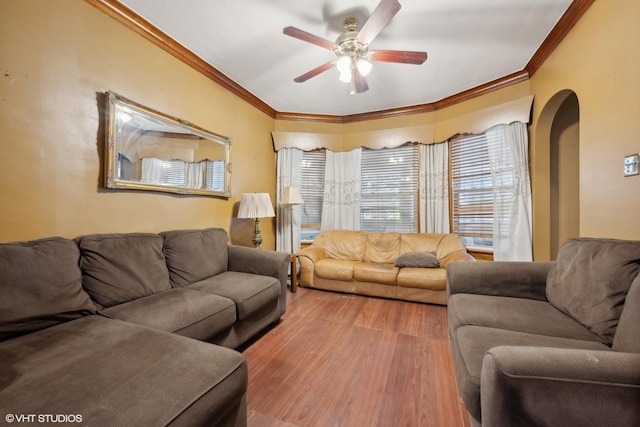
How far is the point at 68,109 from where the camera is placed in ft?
5.49

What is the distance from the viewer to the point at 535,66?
2.61m

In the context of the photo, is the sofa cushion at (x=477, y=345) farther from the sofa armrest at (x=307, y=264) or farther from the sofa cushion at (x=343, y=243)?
the sofa cushion at (x=343, y=243)

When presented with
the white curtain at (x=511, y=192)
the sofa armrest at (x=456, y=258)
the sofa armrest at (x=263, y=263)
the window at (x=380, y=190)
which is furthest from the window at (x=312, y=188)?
the white curtain at (x=511, y=192)

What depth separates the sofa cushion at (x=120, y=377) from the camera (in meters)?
0.74

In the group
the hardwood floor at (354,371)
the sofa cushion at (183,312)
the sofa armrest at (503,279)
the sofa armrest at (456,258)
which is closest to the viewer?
the hardwood floor at (354,371)

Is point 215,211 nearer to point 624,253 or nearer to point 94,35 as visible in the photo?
point 94,35

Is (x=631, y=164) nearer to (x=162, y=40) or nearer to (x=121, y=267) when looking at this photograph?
(x=121, y=267)

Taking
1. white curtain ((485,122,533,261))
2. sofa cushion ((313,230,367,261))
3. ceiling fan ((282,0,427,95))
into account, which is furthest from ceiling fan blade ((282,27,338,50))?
sofa cushion ((313,230,367,261))

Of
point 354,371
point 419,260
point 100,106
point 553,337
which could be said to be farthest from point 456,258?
point 100,106

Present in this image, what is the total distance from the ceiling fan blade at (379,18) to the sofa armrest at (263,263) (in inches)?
76.0

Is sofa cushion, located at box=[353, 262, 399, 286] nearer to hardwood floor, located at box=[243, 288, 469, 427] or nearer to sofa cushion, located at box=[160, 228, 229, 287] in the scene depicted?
hardwood floor, located at box=[243, 288, 469, 427]

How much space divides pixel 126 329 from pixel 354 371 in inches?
53.0

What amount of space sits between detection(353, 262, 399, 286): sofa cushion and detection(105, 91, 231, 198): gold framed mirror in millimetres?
1855

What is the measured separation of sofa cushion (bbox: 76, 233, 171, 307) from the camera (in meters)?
1.54
